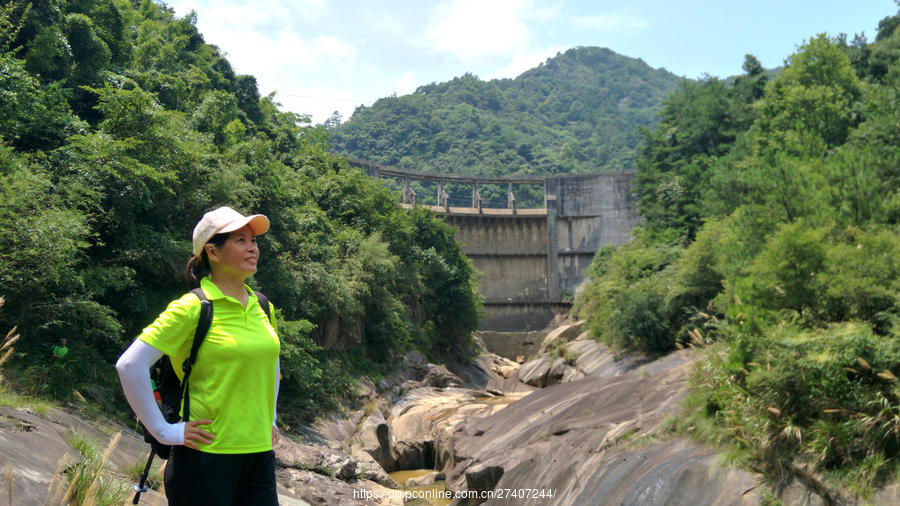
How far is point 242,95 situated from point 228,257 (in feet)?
94.3

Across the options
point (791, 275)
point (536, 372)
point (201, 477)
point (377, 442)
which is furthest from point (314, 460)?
point (536, 372)

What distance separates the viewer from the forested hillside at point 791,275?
784cm

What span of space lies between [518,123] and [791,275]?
289ft

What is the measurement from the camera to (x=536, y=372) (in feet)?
92.5

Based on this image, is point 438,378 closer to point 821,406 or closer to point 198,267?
point 821,406

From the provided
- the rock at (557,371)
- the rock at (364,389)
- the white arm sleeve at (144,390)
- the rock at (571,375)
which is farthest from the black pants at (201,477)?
the rock at (557,371)

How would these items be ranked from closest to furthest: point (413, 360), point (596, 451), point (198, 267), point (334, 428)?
point (198, 267) → point (596, 451) → point (334, 428) → point (413, 360)

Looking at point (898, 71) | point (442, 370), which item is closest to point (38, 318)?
point (442, 370)

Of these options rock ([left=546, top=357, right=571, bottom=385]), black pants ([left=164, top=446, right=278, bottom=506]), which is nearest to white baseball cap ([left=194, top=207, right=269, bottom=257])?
black pants ([left=164, top=446, right=278, bottom=506])

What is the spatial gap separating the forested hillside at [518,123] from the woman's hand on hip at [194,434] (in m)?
65.1

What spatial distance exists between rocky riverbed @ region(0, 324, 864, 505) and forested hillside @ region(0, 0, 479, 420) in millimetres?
2116

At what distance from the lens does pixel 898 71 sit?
18859 mm

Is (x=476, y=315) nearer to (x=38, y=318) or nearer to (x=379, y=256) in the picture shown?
(x=379, y=256)

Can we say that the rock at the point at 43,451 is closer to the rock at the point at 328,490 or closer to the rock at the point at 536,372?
the rock at the point at 328,490
